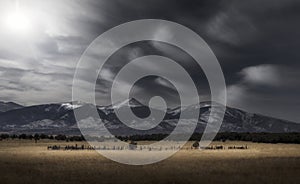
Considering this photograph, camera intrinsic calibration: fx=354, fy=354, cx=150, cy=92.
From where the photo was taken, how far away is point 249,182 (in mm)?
25844

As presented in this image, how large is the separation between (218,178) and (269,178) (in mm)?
3919

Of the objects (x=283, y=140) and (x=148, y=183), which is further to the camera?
(x=283, y=140)

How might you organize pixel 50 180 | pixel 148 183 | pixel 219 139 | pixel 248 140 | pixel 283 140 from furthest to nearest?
pixel 219 139
pixel 248 140
pixel 283 140
pixel 50 180
pixel 148 183

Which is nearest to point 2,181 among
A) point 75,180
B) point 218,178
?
point 75,180

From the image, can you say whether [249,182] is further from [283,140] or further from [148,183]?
[283,140]

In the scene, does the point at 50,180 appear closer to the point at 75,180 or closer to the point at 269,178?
the point at 75,180

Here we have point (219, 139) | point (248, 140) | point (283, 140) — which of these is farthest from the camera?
point (219, 139)

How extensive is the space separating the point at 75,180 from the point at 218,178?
36.8 feet

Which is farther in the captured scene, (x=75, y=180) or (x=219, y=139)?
(x=219, y=139)

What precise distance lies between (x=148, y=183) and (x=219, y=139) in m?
117

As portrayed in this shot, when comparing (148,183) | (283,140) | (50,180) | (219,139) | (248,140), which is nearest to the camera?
(148,183)

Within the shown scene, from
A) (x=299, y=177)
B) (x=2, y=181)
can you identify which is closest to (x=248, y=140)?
(x=299, y=177)

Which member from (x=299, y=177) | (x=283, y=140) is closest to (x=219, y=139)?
(x=283, y=140)

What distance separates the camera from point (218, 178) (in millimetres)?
28031
